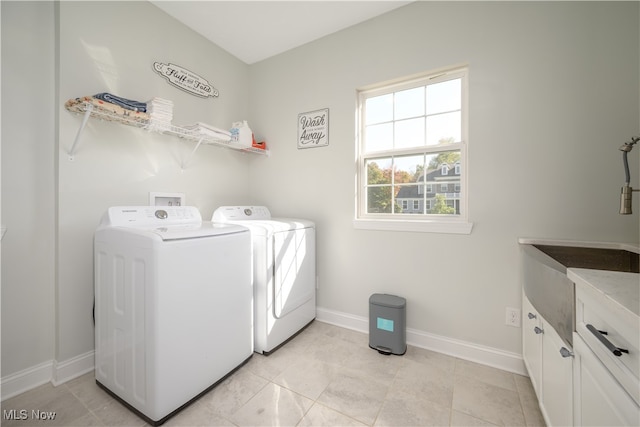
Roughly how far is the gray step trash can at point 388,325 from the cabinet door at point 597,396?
1.06 m

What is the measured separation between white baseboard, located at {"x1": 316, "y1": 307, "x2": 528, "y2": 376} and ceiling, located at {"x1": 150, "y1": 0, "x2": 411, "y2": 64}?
103 inches

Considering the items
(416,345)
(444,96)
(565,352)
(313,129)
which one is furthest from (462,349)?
(313,129)

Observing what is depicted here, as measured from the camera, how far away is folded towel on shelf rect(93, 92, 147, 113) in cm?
155

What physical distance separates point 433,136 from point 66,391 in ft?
9.78

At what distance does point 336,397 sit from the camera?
1.47 meters

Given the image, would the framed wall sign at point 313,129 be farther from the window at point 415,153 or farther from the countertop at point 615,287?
the countertop at point 615,287

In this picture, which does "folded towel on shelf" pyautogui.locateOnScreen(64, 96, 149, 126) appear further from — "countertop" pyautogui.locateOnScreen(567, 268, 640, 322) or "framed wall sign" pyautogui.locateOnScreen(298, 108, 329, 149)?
"countertop" pyautogui.locateOnScreen(567, 268, 640, 322)

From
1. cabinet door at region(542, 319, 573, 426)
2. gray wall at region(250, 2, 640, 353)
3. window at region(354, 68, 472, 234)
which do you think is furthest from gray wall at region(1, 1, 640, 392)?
cabinet door at region(542, 319, 573, 426)

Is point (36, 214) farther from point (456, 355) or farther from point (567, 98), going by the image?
point (567, 98)

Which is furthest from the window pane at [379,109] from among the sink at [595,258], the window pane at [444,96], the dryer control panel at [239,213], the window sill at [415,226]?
the sink at [595,258]

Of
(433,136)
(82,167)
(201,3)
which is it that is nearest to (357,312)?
(433,136)

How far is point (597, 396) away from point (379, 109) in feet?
6.99

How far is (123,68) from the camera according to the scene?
1.85 metres

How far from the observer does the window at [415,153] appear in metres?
1.92
